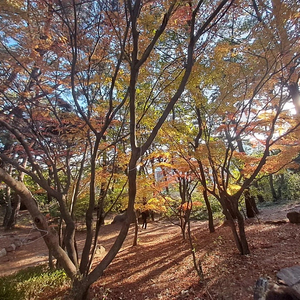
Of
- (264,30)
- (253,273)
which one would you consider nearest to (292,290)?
(253,273)

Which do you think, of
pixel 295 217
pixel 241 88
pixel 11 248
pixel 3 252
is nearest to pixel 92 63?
pixel 241 88

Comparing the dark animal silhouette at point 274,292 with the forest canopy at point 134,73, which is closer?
the dark animal silhouette at point 274,292

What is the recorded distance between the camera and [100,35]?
355 cm

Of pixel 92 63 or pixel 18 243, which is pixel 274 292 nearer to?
pixel 92 63

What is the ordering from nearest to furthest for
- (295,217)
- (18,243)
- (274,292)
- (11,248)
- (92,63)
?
(274,292) < (92,63) < (295,217) < (11,248) < (18,243)

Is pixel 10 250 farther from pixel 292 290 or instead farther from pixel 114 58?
pixel 292 290

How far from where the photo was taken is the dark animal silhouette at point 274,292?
222 centimetres

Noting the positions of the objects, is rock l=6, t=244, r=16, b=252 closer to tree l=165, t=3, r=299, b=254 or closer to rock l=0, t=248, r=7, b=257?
rock l=0, t=248, r=7, b=257

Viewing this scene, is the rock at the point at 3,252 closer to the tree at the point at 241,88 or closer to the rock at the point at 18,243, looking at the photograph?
the rock at the point at 18,243

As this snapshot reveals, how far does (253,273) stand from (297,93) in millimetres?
4950

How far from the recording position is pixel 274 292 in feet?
7.48

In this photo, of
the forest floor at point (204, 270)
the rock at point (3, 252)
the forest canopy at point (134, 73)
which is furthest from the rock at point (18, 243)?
the forest canopy at point (134, 73)

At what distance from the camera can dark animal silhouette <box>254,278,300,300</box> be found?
2.22m

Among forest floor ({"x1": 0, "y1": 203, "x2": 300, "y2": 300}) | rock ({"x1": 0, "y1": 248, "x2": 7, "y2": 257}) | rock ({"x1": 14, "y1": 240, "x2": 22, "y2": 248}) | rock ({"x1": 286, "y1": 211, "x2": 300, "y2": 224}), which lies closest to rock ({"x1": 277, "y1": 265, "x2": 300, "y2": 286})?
forest floor ({"x1": 0, "y1": 203, "x2": 300, "y2": 300})
